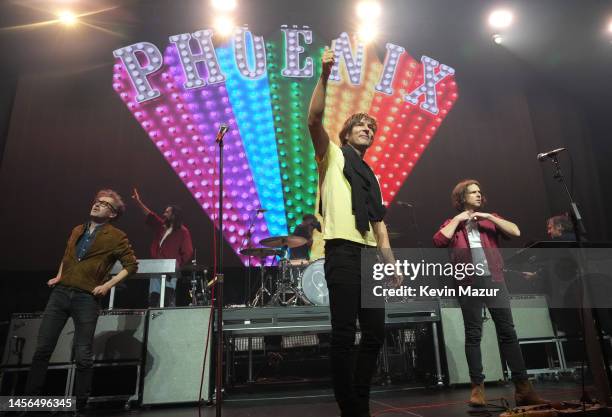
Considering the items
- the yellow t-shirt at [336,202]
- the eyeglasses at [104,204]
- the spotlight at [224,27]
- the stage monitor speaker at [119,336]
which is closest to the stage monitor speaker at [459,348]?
the yellow t-shirt at [336,202]

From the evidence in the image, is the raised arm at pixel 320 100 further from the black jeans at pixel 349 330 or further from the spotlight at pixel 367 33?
the spotlight at pixel 367 33

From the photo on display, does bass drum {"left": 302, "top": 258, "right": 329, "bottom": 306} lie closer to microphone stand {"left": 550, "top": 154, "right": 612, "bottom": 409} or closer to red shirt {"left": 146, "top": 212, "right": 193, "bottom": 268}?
red shirt {"left": 146, "top": 212, "right": 193, "bottom": 268}

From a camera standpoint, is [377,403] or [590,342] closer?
[590,342]

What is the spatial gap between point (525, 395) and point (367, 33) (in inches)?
228

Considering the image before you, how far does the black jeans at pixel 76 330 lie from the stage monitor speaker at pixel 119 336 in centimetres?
74

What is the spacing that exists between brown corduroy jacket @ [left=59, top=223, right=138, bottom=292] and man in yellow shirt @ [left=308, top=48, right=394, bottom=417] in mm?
1964

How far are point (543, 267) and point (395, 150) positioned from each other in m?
2.66

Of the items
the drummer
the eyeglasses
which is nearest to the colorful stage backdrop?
the drummer

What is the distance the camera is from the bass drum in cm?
466

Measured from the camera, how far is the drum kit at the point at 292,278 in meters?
4.69

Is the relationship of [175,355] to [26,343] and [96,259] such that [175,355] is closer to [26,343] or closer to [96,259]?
[96,259]

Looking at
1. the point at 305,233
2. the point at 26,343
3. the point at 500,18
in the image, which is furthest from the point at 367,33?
the point at 26,343

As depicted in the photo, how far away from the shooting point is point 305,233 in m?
5.68

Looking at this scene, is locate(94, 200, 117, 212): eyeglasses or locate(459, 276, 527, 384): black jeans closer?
locate(459, 276, 527, 384): black jeans
